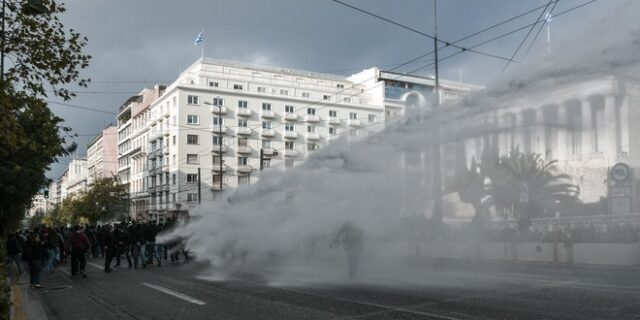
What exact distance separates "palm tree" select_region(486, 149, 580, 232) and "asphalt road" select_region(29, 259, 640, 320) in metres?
3.38

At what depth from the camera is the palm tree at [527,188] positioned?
16219 millimetres

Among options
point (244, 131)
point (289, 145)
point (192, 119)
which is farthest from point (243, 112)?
point (289, 145)

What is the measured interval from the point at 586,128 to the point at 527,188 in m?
7.56

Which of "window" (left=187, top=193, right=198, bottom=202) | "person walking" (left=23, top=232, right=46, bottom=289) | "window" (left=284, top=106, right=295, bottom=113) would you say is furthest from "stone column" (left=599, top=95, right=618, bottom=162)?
"window" (left=284, top=106, right=295, bottom=113)

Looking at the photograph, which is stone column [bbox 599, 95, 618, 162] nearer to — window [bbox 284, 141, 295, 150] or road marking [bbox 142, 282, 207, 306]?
road marking [bbox 142, 282, 207, 306]

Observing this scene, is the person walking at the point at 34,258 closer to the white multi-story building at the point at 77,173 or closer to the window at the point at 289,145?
the window at the point at 289,145

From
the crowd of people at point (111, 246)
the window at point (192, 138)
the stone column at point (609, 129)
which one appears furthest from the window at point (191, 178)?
the stone column at point (609, 129)

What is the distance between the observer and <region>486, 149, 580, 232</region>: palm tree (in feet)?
53.2

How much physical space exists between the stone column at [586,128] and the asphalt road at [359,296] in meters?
3.38

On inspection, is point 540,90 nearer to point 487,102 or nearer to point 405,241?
point 487,102

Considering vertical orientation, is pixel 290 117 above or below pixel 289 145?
above

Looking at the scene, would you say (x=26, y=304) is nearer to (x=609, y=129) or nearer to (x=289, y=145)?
(x=609, y=129)

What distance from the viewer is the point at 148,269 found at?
66.2 ft

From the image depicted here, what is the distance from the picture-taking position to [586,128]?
466 inches
